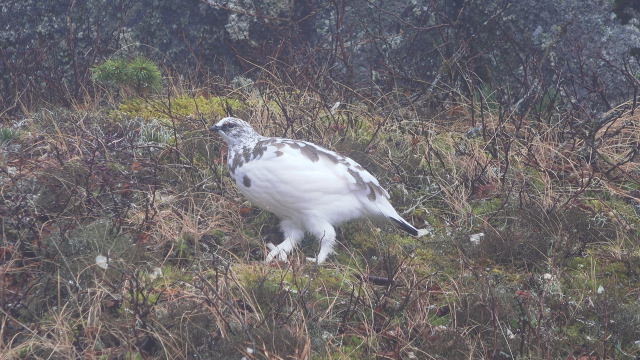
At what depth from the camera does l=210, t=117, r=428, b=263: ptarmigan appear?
3.43m

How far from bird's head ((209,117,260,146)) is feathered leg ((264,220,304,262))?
45cm

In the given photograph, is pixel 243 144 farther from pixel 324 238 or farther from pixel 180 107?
pixel 180 107

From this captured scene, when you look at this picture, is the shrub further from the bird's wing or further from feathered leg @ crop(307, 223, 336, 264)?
feathered leg @ crop(307, 223, 336, 264)

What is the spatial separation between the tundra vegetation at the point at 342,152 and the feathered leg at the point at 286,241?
0.07 meters

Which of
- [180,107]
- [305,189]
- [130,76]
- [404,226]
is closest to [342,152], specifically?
[404,226]

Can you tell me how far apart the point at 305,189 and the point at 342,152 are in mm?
1045

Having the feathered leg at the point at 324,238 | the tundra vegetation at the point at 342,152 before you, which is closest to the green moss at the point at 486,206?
the tundra vegetation at the point at 342,152

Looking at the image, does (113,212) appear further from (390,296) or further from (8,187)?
(390,296)

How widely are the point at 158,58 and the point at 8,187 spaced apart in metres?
2.29

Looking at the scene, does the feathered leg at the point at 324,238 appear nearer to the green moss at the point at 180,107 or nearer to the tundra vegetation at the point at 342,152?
the tundra vegetation at the point at 342,152

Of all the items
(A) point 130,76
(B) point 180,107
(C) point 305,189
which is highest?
(C) point 305,189

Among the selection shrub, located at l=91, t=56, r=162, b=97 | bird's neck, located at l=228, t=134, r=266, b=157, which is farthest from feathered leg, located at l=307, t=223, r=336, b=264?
shrub, located at l=91, t=56, r=162, b=97

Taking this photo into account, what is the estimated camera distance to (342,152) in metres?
4.43

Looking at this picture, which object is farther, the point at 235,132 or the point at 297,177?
the point at 235,132
